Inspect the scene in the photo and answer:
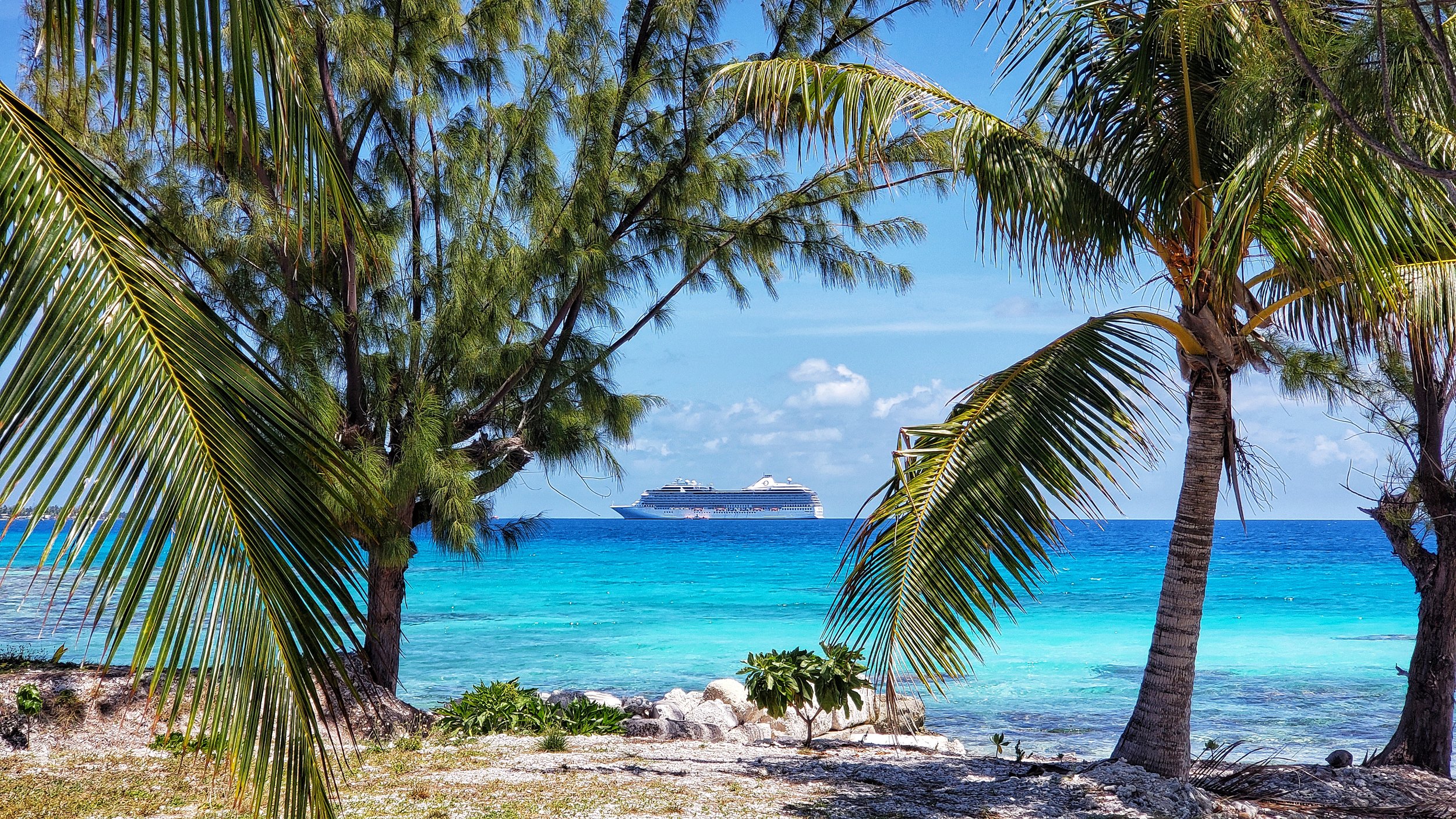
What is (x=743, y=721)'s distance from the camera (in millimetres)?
10945

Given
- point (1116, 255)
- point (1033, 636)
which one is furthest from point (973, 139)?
point (1033, 636)

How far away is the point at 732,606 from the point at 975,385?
86.7 feet

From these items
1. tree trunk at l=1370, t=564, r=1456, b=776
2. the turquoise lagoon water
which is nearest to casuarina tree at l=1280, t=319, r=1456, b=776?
tree trunk at l=1370, t=564, r=1456, b=776

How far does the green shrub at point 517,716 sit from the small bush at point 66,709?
2610mm

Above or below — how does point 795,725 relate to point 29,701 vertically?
below

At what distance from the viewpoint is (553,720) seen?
28.6 ft

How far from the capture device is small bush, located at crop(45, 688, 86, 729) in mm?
7492

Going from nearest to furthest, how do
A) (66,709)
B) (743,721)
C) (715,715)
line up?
1. (66,709)
2. (715,715)
3. (743,721)

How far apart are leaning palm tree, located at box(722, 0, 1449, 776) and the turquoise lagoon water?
1.85 ft

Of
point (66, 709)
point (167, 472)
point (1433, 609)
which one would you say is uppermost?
point (167, 472)

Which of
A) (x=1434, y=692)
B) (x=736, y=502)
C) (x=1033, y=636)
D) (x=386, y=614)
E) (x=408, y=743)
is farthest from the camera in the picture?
(x=736, y=502)

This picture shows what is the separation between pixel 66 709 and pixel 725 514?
106098 millimetres

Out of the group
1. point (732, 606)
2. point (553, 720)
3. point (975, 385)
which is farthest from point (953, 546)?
point (732, 606)

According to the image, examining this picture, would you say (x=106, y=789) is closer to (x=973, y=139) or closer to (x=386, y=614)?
(x=386, y=614)
